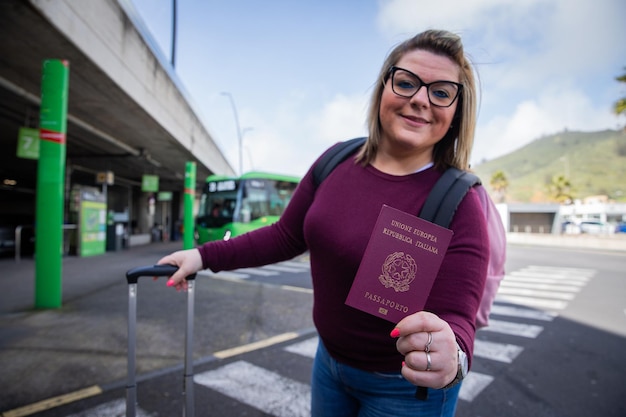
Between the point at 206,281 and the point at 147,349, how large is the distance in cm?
476

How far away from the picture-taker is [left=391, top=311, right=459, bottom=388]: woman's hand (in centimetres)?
90

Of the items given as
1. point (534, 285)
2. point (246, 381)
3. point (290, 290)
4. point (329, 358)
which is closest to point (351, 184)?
point (329, 358)

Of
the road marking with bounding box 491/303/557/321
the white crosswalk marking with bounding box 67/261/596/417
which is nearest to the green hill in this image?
the white crosswalk marking with bounding box 67/261/596/417

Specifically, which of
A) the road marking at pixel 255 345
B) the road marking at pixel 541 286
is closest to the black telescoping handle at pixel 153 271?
the road marking at pixel 255 345

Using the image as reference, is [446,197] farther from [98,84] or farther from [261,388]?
[98,84]

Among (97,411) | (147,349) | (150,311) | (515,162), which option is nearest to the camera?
(97,411)

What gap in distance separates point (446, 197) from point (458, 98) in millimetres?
413

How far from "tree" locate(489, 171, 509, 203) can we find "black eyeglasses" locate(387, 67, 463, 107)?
169 ft

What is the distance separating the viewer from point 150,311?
18.7 ft

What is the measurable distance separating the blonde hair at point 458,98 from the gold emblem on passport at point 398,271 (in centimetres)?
50

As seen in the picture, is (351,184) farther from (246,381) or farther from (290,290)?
(290,290)

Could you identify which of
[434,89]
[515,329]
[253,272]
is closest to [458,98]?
[434,89]

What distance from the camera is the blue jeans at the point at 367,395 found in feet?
4.07

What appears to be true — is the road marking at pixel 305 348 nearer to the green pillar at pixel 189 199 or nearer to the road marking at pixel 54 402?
the road marking at pixel 54 402
